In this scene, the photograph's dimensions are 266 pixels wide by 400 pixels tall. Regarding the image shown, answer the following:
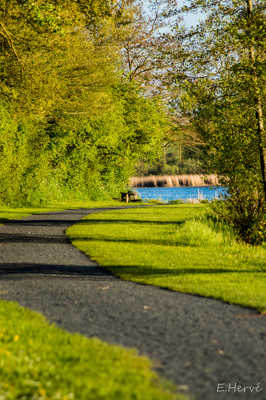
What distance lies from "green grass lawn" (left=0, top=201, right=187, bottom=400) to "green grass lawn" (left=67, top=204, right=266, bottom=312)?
11.3ft

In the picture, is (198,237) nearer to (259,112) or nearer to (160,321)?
(259,112)

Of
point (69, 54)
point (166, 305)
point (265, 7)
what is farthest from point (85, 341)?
point (69, 54)

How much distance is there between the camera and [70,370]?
5242 millimetres

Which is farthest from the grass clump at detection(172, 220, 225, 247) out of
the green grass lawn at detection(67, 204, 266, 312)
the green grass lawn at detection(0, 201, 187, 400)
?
the green grass lawn at detection(0, 201, 187, 400)

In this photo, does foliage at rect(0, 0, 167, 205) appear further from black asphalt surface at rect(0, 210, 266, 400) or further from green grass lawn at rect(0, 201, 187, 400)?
green grass lawn at rect(0, 201, 187, 400)

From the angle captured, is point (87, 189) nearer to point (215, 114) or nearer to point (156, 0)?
point (156, 0)

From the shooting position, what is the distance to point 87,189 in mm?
36906

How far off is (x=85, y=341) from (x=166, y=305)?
2.34 metres

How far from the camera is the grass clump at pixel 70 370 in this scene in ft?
15.3

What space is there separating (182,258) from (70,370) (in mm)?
7811

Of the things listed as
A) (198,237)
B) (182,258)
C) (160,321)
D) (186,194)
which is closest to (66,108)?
(198,237)

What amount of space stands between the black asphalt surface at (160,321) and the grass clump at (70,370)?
1.04 ft

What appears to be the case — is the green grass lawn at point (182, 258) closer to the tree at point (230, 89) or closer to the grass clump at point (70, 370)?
the tree at point (230, 89)

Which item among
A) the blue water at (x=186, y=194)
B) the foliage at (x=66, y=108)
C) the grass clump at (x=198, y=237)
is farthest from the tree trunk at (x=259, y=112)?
the foliage at (x=66, y=108)
